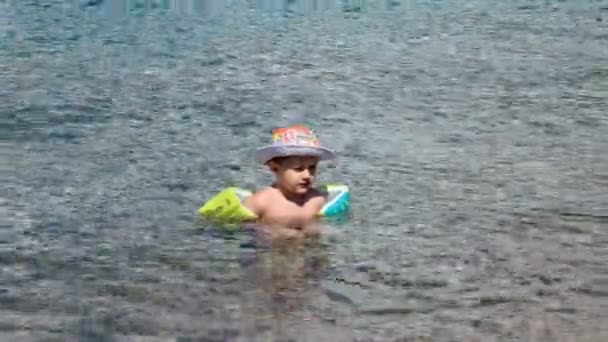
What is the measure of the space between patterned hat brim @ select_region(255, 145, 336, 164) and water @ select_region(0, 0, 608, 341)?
0.40m

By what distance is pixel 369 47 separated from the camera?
11805 mm

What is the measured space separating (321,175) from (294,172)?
1.03 meters

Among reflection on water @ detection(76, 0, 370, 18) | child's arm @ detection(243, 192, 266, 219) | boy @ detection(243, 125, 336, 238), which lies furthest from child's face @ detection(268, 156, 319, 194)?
reflection on water @ detection(76, 0, 370, 18)

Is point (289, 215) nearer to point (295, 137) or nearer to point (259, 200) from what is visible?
point (259, 200)

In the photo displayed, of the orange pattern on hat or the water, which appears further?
the orange pattern on hat

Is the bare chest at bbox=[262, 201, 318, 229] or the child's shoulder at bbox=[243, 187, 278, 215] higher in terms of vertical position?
the child's shoulder at bbox=[243, 187, 278, 215]

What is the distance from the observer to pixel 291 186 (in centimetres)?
639

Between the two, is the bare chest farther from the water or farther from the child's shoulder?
the water

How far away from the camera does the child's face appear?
6369 mm

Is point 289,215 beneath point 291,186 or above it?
beneath

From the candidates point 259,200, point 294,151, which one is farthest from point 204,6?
point 294,151

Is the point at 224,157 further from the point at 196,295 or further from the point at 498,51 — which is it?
the point at 498,51

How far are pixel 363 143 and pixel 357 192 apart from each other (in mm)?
1048

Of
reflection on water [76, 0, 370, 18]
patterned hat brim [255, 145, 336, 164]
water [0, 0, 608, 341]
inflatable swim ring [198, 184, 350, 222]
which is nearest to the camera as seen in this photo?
water [0, 0, 608, 341]
